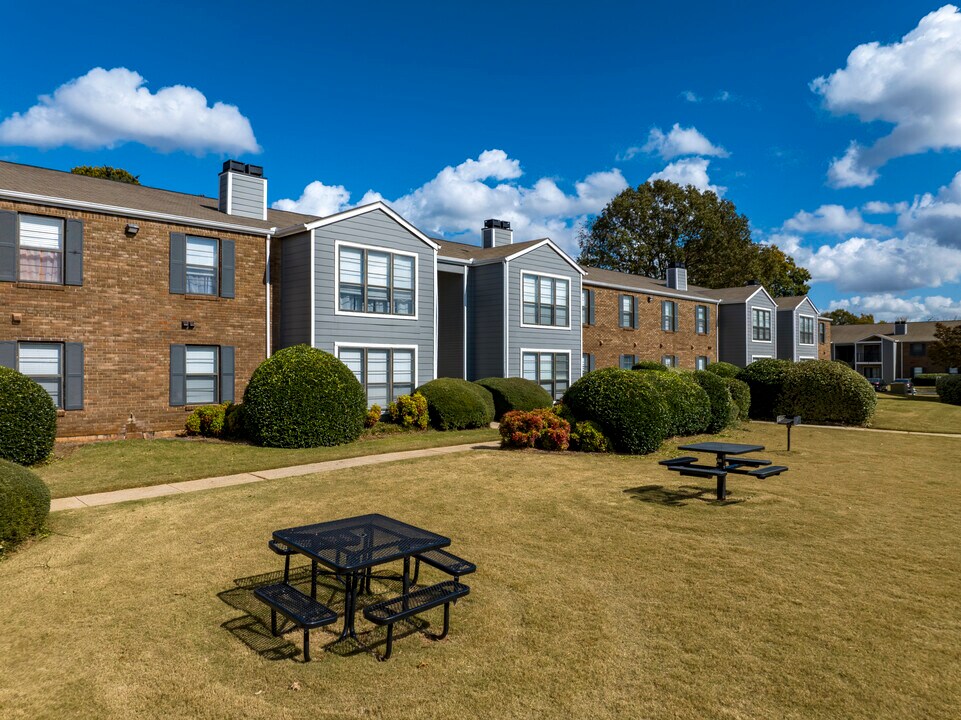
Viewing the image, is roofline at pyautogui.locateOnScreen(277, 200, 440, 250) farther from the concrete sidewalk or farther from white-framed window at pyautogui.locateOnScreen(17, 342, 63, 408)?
the concrete sidewalk

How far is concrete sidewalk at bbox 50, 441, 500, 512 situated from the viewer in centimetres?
925

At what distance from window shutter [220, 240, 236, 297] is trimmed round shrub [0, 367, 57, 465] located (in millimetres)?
6263

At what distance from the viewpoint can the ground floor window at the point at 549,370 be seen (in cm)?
2509

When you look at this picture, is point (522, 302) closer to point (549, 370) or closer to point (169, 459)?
point (549, 370)

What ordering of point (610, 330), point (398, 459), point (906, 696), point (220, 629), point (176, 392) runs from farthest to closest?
1. point (610, 330)
2. point (176, 392)
3. point (398, 459)
4. point (220, 629)
5. point (906, 696)

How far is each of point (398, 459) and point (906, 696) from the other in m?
10.2

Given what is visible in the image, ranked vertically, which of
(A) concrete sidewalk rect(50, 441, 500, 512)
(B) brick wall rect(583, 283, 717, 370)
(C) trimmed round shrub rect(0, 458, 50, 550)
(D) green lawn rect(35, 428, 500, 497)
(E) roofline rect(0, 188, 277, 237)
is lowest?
(A) concrete sidewalk rect(50, 441, 500, 512)

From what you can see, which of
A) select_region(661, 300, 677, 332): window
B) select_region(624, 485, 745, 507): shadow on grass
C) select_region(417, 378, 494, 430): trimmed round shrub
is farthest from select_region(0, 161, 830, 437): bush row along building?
select_region(624, 485, 745, 507): shadow on grass

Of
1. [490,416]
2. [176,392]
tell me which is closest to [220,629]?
[176,392]

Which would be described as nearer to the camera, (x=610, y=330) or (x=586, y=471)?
(x=586, y=471)

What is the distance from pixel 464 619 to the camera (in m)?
5.15

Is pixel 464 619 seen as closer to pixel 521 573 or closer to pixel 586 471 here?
pixel 521 573

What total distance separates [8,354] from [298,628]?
13.6 meters

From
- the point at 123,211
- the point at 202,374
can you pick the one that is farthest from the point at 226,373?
the point at 123,211
